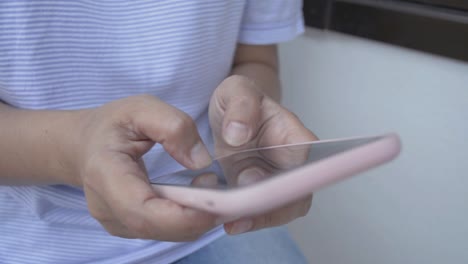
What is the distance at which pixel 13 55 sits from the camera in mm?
400

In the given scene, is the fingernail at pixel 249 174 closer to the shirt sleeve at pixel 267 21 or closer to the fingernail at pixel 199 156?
the fingernail at pixel 199 156

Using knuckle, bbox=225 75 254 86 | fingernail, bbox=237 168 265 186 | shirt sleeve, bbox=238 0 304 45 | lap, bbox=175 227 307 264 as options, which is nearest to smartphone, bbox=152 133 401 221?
fingernail, bbox=237 168 265 186

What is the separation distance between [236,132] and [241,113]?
0.02 meters

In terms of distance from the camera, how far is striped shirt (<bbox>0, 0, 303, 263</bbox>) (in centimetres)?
41

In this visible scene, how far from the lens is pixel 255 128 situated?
1.21 ft

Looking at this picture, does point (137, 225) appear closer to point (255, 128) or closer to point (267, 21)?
point (255, 128)

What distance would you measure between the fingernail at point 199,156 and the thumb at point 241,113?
35 mm

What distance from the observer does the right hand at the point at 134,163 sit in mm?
264

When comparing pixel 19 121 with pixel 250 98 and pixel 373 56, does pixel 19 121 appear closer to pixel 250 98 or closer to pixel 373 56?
pixel 250 98

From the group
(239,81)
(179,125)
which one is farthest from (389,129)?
(179,125)

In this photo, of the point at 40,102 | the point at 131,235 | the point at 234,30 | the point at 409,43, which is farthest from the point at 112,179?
the point at 409,43

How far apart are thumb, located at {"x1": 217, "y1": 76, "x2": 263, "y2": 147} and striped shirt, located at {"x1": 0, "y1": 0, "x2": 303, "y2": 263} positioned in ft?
0.37

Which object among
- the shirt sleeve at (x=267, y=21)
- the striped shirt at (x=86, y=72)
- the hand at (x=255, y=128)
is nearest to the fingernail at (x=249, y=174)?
the hand at (x=255, y=128)

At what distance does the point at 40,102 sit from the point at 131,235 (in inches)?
7.2
